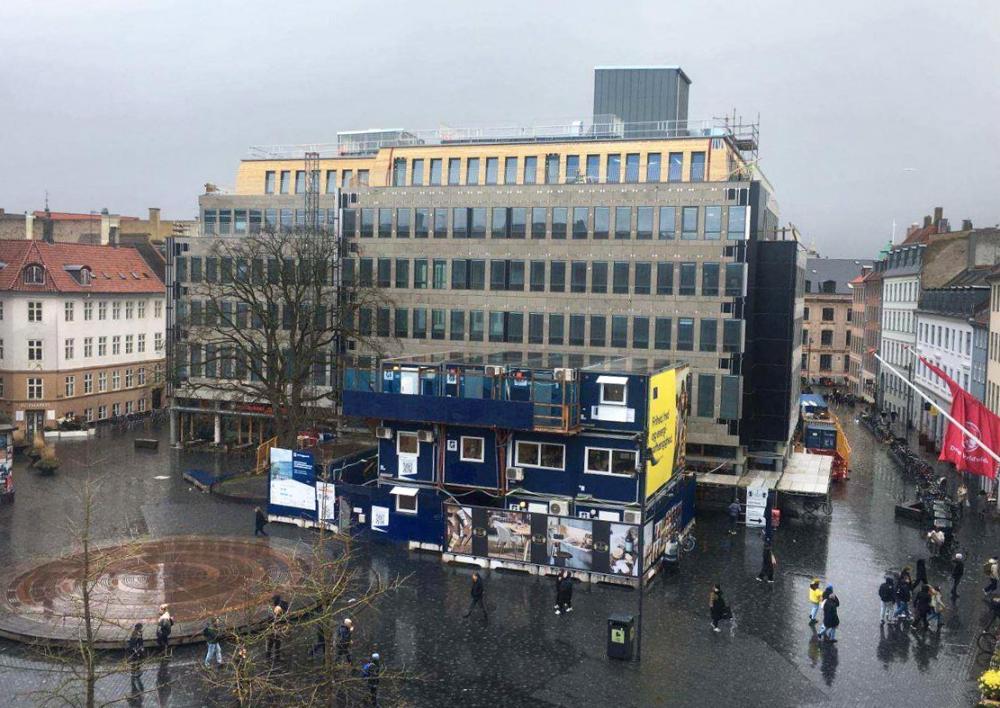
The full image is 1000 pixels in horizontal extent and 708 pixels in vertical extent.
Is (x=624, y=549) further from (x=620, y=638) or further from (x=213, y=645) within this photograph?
(x=213, y=645)

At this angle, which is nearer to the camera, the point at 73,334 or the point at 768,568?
the point at 768,568

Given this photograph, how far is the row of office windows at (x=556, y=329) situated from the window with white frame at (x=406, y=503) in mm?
17848

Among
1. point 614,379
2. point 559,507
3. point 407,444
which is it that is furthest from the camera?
Answer: point 407,444

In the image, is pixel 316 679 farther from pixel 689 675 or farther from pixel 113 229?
pixel 113 229

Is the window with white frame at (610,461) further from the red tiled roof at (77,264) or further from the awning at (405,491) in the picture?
the red tiled roof at (77,264)

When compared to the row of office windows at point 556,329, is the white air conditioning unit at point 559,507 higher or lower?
lower

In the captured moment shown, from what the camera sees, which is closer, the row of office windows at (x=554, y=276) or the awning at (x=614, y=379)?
the awning at (x=614, y=379)

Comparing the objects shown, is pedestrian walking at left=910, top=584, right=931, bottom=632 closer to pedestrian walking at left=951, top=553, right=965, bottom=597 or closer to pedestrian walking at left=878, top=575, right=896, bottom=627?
pedestrian walking at left=878, top=575, right=896, bottom=627

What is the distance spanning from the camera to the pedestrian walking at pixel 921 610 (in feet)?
96.2

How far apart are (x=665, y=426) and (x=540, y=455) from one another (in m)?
4.90

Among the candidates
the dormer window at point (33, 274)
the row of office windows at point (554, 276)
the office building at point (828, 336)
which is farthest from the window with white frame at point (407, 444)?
the office building at point (828, 336)

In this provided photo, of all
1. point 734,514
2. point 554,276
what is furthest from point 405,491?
point 554,276

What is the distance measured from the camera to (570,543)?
33812 mm

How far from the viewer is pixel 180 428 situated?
6412 centimetres
